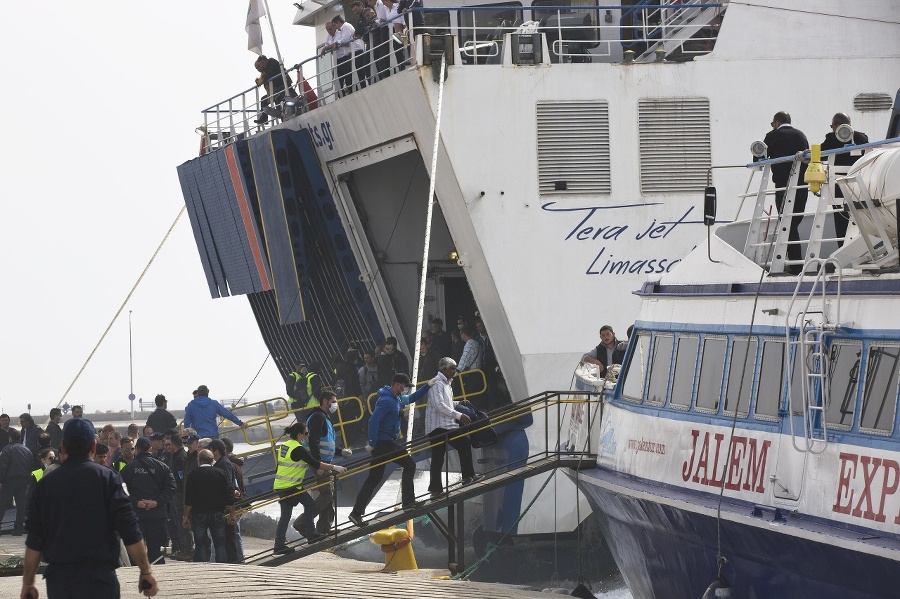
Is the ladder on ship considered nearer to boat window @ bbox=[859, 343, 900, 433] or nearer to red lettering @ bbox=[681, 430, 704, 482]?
boat window @ bbox=[859, 343, 900, 433]

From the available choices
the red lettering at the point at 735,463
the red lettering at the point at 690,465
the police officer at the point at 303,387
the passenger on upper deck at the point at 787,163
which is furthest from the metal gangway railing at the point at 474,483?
the police officer at the point at 303,387

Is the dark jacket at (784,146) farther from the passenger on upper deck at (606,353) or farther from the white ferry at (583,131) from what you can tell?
the white ferry at (583,131)

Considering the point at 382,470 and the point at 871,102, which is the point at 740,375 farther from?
the point at 871,102

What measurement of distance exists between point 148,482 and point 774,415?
7.16 metres

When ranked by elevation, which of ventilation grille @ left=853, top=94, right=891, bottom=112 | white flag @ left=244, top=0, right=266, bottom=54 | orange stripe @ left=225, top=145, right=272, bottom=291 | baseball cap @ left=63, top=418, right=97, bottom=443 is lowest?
baseball cap @ left=63, top=418, right=97, bottom=443

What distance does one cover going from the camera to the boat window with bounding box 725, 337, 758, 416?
36.9 feet

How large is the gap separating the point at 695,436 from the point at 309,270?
1378 cm

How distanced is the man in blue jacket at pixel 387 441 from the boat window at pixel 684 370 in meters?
3.36

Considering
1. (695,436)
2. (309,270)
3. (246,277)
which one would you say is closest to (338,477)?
(695,436)

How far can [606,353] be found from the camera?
16172 mm

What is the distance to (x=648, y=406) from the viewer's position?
42.9 feet

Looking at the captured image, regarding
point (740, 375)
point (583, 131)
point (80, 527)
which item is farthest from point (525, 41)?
point (80, 527)

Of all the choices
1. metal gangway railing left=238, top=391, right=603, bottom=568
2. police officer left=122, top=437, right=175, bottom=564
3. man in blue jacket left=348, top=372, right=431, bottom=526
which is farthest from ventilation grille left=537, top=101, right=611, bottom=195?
police officer left=122, top=437, right=175, bottom=564

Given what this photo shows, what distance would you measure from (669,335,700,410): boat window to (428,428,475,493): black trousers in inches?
133
